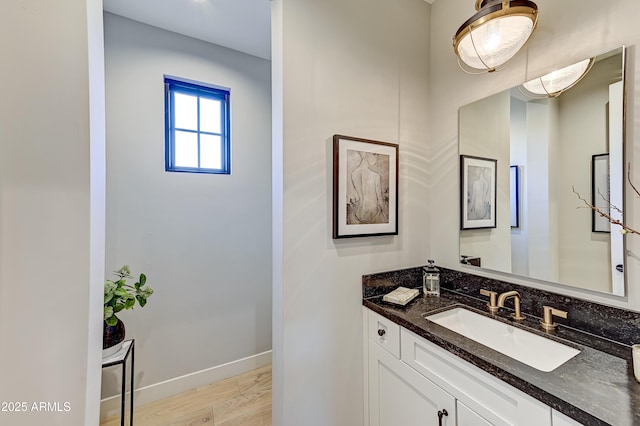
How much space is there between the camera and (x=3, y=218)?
0.72 m

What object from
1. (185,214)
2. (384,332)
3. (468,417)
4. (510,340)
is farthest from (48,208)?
(510,340)

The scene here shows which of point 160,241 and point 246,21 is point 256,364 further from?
point 246,21

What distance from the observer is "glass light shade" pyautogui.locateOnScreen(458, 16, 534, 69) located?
1.07 m

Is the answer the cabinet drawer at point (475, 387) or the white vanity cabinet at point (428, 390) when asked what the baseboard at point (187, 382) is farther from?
the cabinet drawer at point (475, 387)

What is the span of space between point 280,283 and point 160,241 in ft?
3.89

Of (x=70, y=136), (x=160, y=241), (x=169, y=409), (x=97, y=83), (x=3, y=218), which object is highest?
(x=97, y=83)

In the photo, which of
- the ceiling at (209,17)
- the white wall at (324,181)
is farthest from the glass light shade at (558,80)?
the ceiling at (209,17)

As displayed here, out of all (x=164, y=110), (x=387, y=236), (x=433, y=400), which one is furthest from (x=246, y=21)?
(x=433, y=400)

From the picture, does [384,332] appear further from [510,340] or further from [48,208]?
[48,208]

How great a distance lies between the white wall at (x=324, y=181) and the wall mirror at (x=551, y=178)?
1.38ft

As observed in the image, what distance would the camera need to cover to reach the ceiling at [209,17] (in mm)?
1727

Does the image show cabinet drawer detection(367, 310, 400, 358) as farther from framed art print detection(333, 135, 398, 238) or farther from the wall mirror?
the wall mirror

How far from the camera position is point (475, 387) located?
95cm

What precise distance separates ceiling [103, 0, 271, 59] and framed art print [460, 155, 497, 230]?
1698mm
